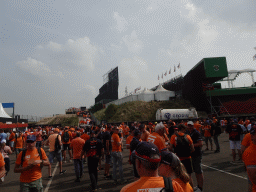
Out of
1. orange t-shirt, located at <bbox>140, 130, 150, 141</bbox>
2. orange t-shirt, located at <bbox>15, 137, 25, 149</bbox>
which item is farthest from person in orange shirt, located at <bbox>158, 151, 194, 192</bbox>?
orange t-shirt, located at <bbox>15, 137, 25, 149</bbox>

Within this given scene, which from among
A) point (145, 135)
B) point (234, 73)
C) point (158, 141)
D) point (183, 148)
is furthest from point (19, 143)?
point (234, 73)

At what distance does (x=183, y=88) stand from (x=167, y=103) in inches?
291

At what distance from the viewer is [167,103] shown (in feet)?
150

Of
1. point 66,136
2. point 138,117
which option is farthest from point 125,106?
point 66,136

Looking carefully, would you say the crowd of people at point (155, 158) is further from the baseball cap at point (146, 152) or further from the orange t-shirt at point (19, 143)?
the orange t-shirt at point (19, 143)

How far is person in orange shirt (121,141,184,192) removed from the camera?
5.06ft

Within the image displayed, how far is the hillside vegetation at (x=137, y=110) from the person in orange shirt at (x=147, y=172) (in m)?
38.4

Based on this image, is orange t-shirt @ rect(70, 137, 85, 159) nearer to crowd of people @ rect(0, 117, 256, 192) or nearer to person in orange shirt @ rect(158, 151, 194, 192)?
crowd of people @ rect(0, 117, 256, 192)

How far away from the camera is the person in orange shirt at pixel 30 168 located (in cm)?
365

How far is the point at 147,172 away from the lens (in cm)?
164

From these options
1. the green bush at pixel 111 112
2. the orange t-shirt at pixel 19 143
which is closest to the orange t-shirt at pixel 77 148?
the orange t-shirt at pixel 19 143

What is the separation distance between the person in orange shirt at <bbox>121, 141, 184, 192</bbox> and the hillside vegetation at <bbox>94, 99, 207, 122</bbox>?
126 feet

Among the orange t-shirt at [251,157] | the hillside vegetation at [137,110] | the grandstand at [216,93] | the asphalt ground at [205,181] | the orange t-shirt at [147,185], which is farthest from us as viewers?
the hillside vegetation at [137,110]

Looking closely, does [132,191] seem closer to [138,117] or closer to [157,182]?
[157,182]
